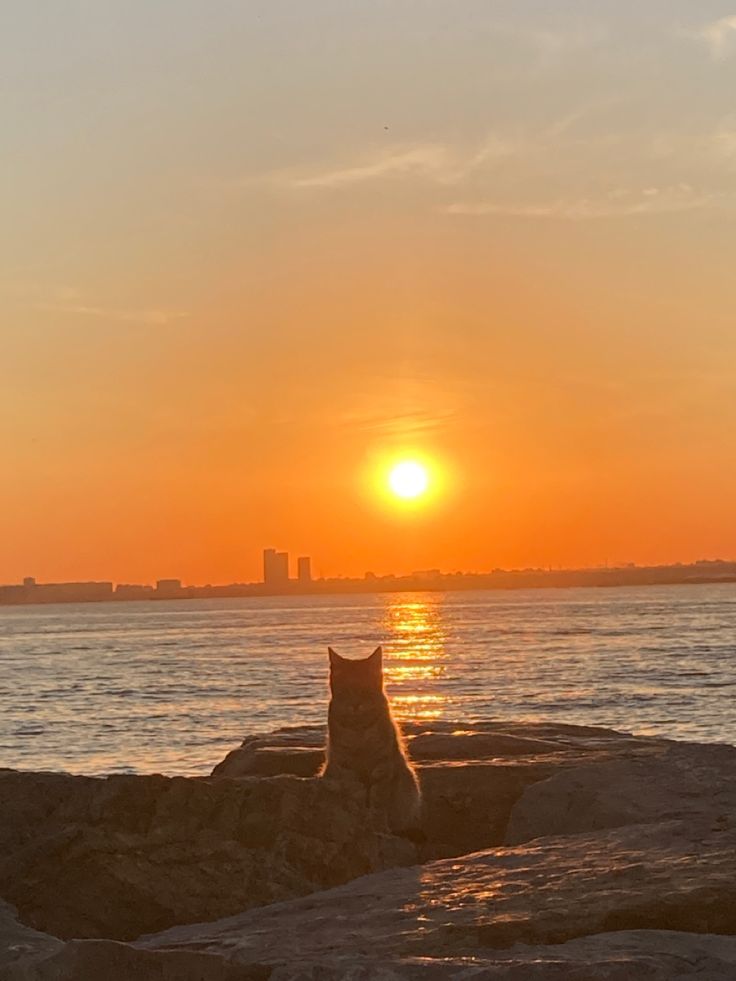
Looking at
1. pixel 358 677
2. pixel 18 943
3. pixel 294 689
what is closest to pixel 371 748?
pixel 358 677

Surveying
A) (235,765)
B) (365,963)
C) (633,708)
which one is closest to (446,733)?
(235,765)

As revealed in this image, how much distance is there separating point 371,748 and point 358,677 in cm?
97

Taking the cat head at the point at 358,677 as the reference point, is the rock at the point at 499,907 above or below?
below

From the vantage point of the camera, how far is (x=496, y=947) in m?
5.76

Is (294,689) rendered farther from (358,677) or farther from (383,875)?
(383,875)

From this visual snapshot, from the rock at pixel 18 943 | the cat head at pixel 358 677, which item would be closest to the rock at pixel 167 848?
the rock at pixel 18 943

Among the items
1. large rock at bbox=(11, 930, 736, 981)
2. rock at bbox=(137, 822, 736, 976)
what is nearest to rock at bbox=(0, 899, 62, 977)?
large rock at bbox=(11, 930, 736, 981)

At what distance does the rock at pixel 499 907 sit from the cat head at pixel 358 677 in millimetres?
4146

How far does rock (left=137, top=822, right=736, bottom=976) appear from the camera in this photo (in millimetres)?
5793

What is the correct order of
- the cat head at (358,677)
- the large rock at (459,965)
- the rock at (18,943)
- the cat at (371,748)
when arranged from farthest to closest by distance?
the cat head at (358,677) → the cat at (371,748) → the rock at (18,943) → the large rock at (459,965)

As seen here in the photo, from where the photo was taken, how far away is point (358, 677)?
11.5 meters

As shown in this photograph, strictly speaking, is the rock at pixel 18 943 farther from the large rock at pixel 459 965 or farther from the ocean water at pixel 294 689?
the ocean water at pixel 294 689

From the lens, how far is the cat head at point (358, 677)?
449 inches

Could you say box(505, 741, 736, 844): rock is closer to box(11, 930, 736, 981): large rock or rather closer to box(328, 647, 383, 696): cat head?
box(328, 647, 383, 696): cat head
